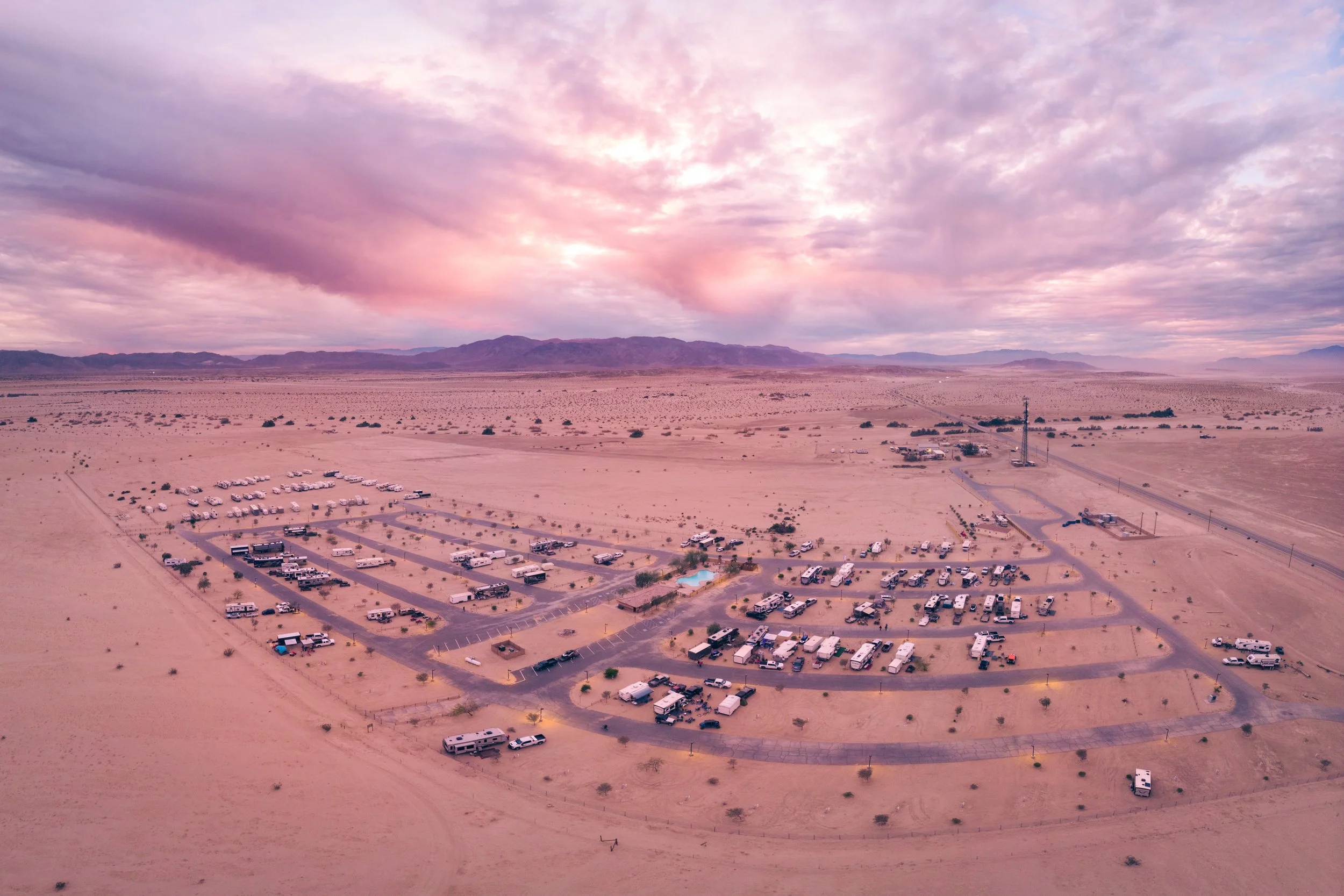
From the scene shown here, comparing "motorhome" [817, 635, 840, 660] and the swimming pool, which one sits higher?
the swimming pool

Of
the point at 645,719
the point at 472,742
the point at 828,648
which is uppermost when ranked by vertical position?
the point at 828,648

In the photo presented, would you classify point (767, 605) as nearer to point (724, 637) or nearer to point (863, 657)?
point (724, 637)

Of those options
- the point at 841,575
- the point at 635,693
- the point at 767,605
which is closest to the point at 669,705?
the point at 635,693

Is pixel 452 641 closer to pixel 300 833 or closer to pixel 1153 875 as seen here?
pixel 300 833

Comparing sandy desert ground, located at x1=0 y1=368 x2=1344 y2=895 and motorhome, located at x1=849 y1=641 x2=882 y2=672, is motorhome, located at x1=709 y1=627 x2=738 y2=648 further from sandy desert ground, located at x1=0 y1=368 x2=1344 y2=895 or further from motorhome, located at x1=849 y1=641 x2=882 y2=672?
motorhome, located at x1=849 y1=641 x2=882 y2=672

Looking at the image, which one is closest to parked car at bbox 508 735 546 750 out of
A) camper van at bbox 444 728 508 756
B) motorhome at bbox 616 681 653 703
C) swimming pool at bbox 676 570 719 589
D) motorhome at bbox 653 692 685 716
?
camper van at bbox 444 728 508 756

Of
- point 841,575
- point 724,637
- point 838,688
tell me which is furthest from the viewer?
point 841,575

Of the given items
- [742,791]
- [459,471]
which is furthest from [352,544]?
[742,791]
